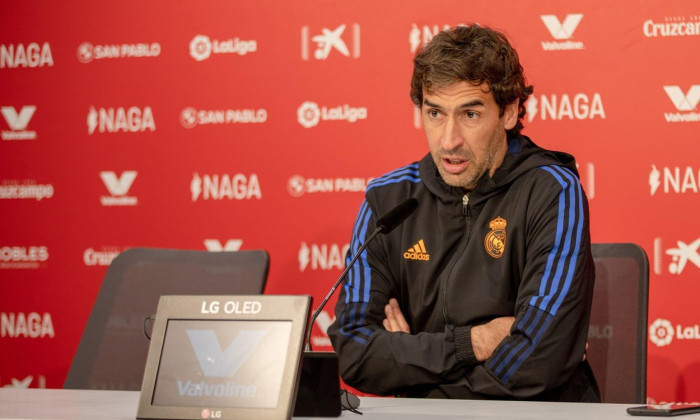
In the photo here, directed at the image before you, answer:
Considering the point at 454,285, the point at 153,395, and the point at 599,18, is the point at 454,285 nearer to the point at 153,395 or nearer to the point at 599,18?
the point at 153,395

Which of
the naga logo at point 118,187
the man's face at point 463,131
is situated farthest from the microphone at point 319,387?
the naga logo at point 118,187

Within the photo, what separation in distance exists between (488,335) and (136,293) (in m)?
1.03

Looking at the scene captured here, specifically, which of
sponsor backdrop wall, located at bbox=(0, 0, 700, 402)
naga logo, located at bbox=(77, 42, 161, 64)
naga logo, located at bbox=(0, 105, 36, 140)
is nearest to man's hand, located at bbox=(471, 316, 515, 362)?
sponsor backdrop wall, located at bbox=(0, 0, 700, 402)

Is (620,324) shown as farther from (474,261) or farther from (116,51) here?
(116,51)

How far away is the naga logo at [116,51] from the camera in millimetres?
3578

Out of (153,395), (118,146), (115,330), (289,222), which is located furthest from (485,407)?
(118,146)

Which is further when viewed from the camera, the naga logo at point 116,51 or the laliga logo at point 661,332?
the naga logo at point 116,51

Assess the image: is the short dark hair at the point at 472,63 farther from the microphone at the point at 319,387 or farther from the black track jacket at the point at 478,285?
the microphone at the point at 319,387

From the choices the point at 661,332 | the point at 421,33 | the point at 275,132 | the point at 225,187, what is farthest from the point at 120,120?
the point at 661,332

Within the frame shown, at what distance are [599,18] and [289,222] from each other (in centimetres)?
139

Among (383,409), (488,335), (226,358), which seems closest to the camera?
(226,358)

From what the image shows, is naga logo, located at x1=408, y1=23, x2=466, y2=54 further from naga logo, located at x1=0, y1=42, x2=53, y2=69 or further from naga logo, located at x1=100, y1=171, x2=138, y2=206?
naga logo, located at x1=0, y1=42, x2=53, y2=69

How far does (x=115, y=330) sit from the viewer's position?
2.43m

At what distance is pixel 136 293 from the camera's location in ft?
8.11
